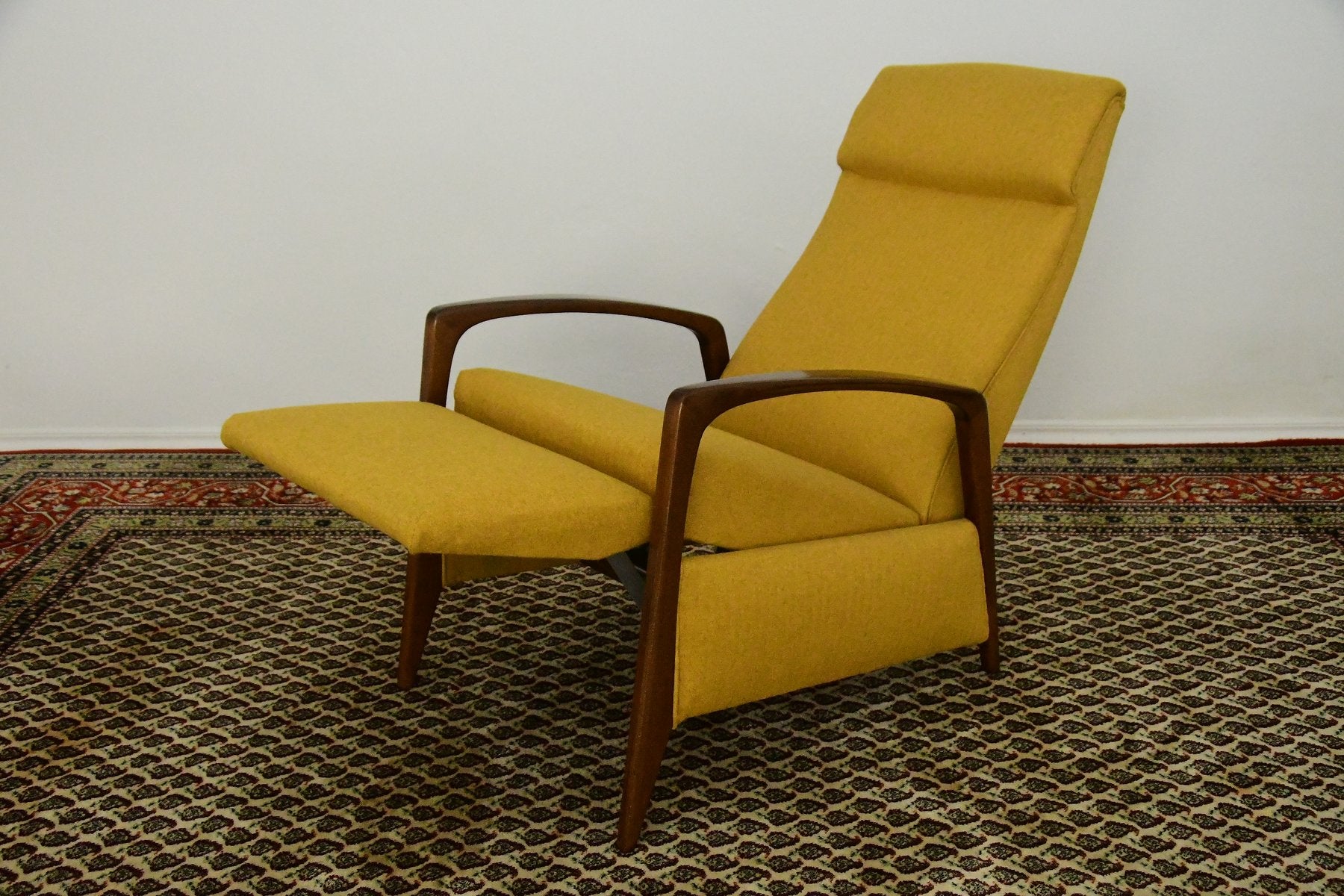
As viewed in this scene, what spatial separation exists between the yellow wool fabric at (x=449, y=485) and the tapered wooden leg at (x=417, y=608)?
0.26 metres

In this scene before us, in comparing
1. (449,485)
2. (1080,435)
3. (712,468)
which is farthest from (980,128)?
(1080,435)

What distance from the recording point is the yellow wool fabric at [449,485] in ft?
5.05

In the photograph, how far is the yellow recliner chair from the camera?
5.37 feet

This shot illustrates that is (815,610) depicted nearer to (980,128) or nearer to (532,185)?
(980,128)

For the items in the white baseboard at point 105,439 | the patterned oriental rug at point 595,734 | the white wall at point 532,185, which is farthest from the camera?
the white baseboard at point 105,439

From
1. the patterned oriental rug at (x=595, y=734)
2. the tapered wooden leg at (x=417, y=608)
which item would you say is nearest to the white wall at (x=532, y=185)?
the patterned oriental rug at (x=595, y=734)

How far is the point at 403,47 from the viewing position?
3.21m

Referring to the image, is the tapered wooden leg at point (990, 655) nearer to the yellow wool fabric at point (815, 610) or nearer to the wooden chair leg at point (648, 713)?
the yellow wool fabric at point (815, 610)

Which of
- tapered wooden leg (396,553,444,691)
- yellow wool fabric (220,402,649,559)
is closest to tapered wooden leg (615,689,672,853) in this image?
yellow wool fabric (220,402,649,559)

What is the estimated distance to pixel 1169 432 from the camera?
3535 millimetres

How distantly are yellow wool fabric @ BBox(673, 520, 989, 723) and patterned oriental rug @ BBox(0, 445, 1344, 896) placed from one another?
0.58 feet

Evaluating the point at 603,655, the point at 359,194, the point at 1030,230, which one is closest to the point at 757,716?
the point at 603,655

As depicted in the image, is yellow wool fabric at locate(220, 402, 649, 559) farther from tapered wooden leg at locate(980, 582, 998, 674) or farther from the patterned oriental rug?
tapered wooden leg at locate(980, 582, 998, 674)

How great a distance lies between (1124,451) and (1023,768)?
5.62 ft
